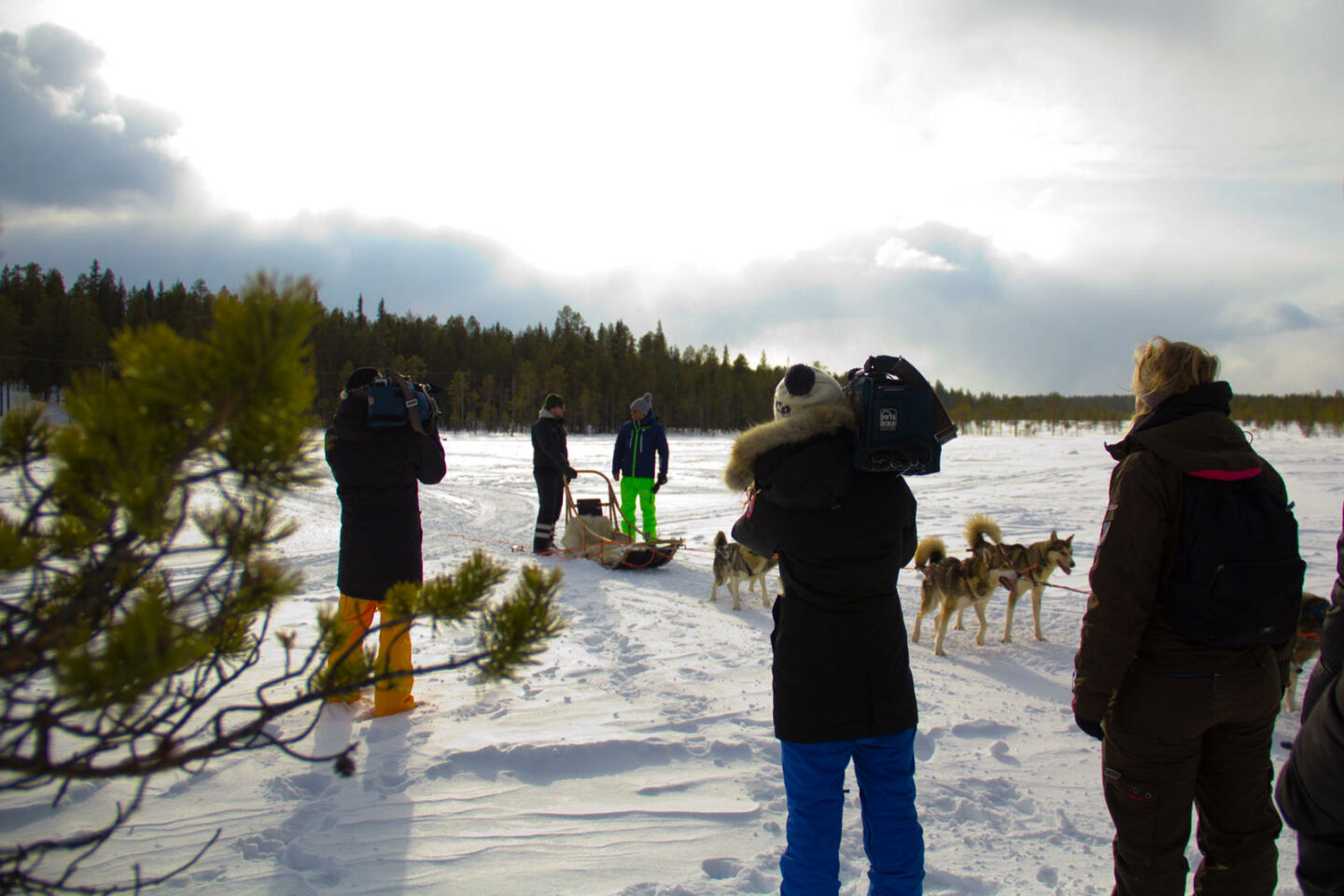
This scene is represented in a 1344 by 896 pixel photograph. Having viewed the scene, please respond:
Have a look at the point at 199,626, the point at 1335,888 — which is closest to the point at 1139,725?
the point at 1335,888

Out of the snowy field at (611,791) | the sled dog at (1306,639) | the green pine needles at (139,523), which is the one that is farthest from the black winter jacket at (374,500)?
the sled dog at (1306,639)

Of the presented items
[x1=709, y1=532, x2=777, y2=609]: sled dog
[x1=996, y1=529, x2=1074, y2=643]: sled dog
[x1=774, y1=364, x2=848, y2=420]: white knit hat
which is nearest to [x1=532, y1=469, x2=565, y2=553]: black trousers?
[x1=709, y1=532, x2=777, y2=609]: sled dog

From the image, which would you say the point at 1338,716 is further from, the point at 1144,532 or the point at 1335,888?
the point at 1144,532

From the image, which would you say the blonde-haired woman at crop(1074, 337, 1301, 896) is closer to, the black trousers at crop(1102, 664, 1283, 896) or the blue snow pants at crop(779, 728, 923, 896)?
the black trousers at crop(1102, 664, 1283, 896)

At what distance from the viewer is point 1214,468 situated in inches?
81.8

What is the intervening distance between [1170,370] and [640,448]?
7031mm

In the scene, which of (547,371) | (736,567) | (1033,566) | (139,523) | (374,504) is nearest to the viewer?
(139,523)

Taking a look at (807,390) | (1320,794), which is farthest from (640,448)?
(1320,794)

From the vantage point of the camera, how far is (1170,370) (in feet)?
7.45

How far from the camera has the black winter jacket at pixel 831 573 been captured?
2268mm

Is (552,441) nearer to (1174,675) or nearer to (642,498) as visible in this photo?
(642,498)

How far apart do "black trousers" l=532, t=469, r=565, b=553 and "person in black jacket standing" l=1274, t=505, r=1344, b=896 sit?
7885 millimetres

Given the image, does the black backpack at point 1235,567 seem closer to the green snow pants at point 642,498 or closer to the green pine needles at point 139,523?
the green pine needles at point 139,523

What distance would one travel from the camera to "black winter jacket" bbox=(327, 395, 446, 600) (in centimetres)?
406
